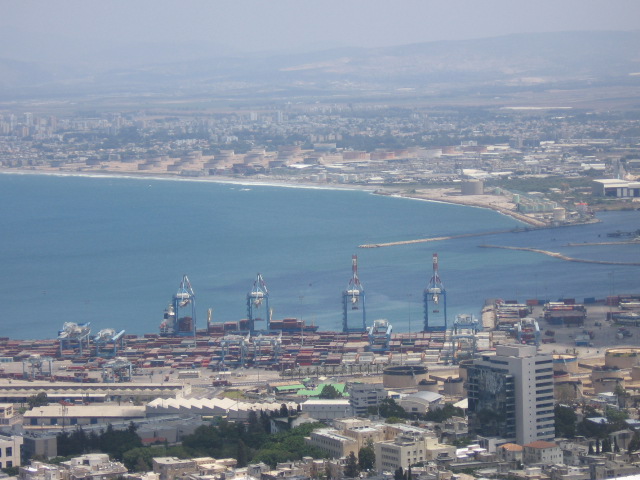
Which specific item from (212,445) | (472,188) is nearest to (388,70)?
(472,188)

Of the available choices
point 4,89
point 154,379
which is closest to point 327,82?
point 4,89

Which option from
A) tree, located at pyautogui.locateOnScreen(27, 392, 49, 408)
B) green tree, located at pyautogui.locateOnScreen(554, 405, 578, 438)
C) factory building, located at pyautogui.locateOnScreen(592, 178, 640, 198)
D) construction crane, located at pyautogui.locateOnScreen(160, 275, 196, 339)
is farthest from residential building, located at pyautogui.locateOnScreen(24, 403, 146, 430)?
factory building, located at pyautogui.locateOnScreen(592, 178, 640, 198)

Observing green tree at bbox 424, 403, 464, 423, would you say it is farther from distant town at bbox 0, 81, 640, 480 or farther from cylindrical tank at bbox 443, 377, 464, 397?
cylindrical tank at bbox 443, 377, 464, 397

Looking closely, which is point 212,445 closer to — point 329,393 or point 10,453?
point 10,453

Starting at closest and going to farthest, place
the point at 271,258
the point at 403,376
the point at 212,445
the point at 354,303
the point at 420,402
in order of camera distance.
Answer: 1. the point at 212,445
2. the point at 420,402
3. the point at 403,376
4. the point at 354,303
5. the point at 271,258

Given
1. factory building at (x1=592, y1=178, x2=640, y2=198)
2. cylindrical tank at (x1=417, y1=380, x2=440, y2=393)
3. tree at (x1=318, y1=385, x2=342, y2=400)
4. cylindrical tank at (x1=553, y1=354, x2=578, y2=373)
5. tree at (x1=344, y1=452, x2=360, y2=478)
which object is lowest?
cylindrical tank at (x1=417, y1=380, x2=440, y2=393)
